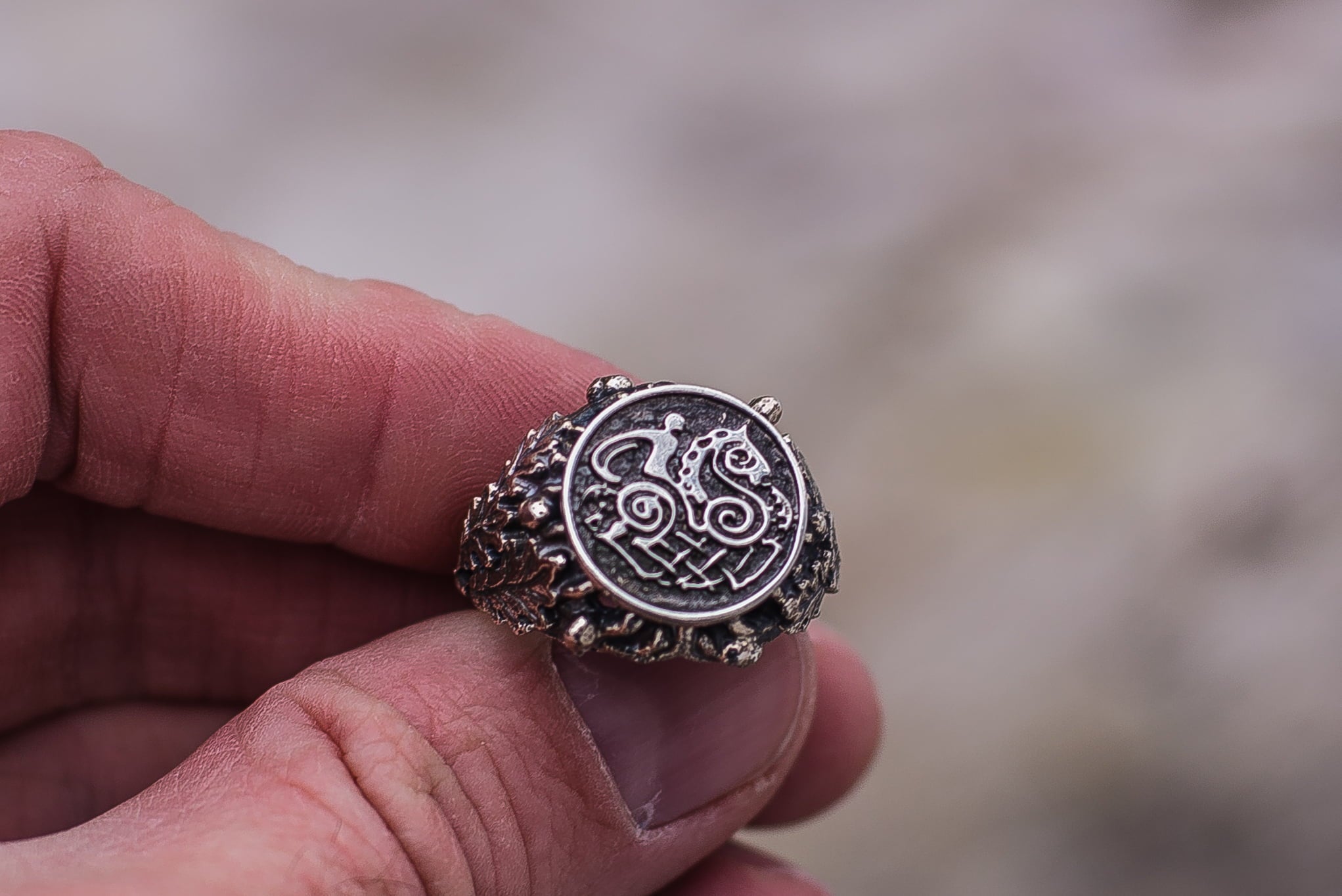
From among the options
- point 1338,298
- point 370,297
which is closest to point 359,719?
point 370,297

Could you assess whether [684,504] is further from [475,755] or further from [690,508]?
[475,755]

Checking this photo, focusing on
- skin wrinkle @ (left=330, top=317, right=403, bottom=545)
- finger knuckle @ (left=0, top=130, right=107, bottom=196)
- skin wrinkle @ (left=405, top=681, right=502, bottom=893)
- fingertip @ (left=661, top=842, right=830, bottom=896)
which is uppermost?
finger knuckle @ (left=0, top=130, right=107, bottom=196)

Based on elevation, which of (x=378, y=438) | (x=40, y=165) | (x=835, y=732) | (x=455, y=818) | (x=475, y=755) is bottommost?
(x=835, y=732)

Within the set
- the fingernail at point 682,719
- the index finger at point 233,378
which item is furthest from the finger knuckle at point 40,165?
the fingernail at point 682,719

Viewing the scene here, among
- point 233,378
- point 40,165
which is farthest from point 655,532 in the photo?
point 40,165

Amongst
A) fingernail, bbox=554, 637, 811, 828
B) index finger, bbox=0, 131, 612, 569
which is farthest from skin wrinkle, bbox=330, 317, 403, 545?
fingernail, bbox=554, 637, 811, 828

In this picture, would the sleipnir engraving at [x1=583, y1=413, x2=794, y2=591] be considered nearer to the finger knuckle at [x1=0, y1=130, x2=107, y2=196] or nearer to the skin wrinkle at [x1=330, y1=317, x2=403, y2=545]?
the skin wrinkle at [x1=330, y1=317, x2=403, y2=545]

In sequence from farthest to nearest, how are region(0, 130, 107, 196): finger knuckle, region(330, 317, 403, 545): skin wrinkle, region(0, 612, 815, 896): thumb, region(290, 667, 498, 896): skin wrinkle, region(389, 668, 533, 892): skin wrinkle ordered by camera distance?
region(330, 317, 403, 545): skin wrinkle → region(0, 130, 107, 196): finger knuckle → region(389, 668, 533, 892): skin wrinkle → region(290, 667, 498, 896): skin wrinkle → region(0, 612, 815, 896): thumb

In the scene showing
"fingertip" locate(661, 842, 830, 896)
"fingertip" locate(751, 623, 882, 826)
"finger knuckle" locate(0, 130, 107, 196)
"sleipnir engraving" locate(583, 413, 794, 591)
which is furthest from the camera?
"fingertip" locate(751, 623, 882, 826)
